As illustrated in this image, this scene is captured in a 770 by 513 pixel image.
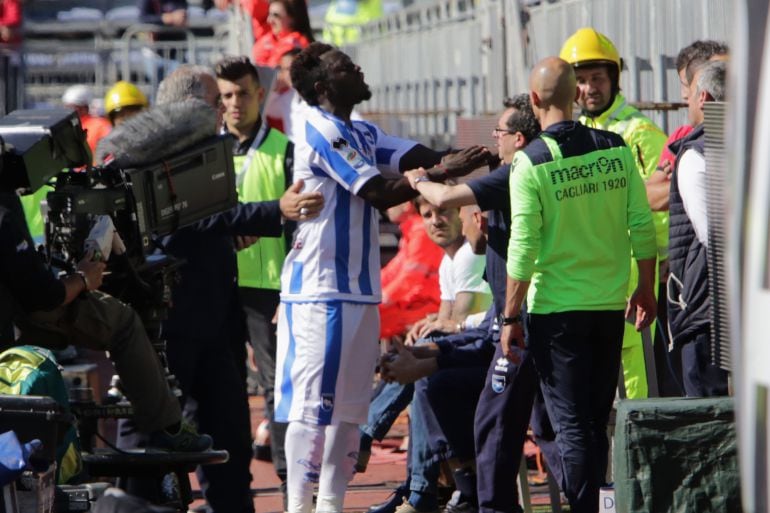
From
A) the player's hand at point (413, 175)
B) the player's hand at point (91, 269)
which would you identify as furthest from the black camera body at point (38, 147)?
the player's hand at point (413, 175)

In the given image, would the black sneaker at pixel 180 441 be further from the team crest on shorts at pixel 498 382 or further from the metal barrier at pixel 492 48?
the metal barrier at pixel 492 48

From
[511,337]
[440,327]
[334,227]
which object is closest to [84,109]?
[440,327]

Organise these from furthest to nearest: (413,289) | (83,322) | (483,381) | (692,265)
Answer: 1. (413,289)
2. (483,381)
3. (83,322)
4. (692,265)

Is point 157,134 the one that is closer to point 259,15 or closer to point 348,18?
point 259,15

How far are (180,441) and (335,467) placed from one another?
2.27ft

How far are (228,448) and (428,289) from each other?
2420 millimetres

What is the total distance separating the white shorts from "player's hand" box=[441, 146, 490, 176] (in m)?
0.72

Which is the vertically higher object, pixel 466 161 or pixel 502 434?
pixel 466 161

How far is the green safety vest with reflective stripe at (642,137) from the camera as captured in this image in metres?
7.85

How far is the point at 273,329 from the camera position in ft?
27.4

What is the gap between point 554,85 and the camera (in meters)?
6.46

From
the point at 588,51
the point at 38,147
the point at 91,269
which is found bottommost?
the point at 91,269

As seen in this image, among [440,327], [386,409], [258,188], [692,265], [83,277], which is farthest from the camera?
[258,188]

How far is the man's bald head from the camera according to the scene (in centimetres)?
646
